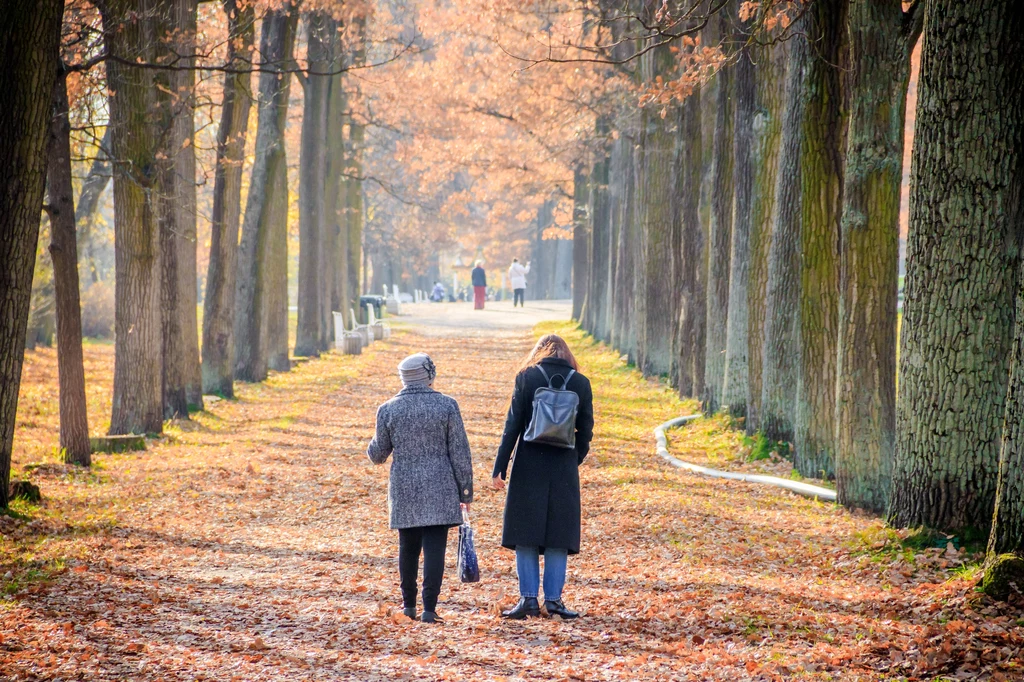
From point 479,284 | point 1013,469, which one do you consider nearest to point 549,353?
point 1013,469

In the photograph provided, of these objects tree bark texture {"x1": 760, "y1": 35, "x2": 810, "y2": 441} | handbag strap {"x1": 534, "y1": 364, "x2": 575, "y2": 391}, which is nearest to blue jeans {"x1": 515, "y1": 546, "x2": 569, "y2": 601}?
handbag strap {"x1": 534, "y1": 364, "x2": 575, "y2": 391}

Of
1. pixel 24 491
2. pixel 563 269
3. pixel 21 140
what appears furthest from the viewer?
pixel 563 269

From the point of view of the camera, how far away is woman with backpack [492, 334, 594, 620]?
6.59 meters

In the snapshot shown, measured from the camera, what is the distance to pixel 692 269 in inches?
685

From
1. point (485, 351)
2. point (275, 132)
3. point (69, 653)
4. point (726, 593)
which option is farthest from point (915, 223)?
point (485, 351)

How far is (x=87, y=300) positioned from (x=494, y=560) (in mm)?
28232

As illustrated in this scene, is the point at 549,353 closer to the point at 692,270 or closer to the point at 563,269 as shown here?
the point at 692,270

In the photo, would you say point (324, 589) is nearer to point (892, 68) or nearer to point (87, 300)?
point (892, 68)

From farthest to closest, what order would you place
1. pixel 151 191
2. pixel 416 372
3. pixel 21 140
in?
pixel 151 191 < pixel 21 140 < pixel 416 372

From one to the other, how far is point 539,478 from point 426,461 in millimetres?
701

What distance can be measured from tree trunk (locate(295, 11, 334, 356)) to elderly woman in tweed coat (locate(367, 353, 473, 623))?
19.0 meters

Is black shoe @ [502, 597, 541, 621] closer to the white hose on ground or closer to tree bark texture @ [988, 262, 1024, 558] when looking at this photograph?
tree bark texture @ [988, 262, 1024, 558]

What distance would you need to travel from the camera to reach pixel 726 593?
7191 mm

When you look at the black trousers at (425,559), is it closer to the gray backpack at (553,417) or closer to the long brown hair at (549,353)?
the gray backpack at (553,417)
